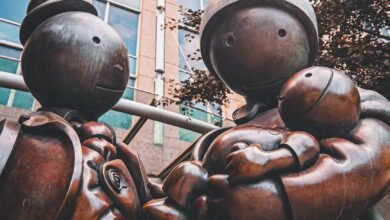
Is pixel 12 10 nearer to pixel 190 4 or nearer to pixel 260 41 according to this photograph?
pixel 190 4

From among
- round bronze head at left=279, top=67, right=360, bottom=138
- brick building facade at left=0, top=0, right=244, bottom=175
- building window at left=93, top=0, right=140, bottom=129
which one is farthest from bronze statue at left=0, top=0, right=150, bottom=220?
building window at left=93, top=0, right=140, bottom=129

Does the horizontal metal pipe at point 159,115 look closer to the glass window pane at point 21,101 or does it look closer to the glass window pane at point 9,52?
the glass window pane at point 21,101

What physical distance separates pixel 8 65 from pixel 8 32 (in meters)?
3.01

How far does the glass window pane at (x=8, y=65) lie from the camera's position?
564 cm

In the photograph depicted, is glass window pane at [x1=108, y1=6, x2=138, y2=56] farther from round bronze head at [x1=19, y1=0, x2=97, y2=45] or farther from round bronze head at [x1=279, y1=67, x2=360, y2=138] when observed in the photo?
round bronze head at [x1=279, y1=67, x2=360, y2=138]

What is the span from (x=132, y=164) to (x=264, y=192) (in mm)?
698

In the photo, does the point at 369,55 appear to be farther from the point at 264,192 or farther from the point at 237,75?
the point at 264,192

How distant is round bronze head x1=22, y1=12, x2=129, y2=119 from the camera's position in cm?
171

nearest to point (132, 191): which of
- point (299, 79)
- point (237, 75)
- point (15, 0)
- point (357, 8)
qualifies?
point (237, 75)

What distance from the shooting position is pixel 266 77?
1672 mm

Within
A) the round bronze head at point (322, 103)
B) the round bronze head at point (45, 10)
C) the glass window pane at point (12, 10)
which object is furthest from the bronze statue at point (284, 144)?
the glass window pane at point (12, 10)

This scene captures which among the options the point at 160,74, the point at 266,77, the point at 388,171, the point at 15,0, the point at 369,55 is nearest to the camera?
the point at 388,171

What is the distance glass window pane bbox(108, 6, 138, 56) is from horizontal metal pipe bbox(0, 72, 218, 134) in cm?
438

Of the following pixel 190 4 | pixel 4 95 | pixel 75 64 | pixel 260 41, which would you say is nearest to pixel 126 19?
pixel 190 4
